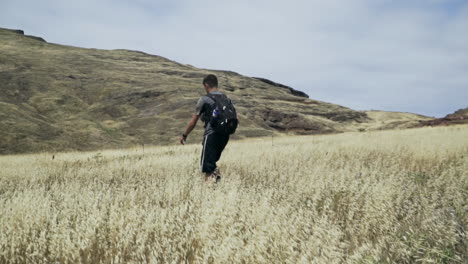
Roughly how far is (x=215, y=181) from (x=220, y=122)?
3.83ft

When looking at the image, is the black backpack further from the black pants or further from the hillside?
the hillside

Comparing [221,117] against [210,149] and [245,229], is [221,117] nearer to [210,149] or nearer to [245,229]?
[210,149]

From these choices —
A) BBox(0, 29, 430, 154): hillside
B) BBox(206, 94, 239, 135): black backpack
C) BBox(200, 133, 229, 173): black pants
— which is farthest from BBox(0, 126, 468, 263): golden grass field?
BBox(0, 29, 430, 154): hillside

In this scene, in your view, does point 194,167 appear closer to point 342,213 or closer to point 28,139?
point 342,213

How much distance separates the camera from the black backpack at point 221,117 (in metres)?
6.97

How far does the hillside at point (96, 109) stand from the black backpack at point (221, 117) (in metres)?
29.9

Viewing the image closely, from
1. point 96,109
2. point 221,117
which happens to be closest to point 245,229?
point 221,117

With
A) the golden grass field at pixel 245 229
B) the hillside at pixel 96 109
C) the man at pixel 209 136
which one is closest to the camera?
the golden grass field at pixel 245 229

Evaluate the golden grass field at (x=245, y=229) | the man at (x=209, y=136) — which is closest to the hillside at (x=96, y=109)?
the man at (x=209, y=136)

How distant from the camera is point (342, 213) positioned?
4.86 metres

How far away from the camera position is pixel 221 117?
6.98m

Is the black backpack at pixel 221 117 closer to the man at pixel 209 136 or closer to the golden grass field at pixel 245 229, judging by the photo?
the man at pixel 209 136

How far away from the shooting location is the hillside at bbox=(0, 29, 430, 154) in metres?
36.8

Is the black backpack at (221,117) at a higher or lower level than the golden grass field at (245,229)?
higher
